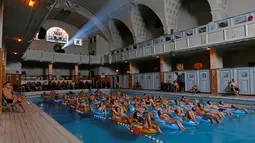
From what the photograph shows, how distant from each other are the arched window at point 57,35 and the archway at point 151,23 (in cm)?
1379

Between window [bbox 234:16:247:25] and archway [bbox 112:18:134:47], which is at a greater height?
archway [bbox 112:18:134:47]

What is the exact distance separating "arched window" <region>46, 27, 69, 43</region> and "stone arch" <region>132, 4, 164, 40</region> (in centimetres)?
1315

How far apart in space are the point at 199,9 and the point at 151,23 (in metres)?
7.17

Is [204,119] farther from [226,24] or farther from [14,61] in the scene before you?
[14,61]

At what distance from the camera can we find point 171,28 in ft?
61.7

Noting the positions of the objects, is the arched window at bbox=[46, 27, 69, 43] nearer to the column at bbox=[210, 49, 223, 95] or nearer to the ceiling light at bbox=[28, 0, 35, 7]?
the column at bbox=[210, 49, 223, 95]

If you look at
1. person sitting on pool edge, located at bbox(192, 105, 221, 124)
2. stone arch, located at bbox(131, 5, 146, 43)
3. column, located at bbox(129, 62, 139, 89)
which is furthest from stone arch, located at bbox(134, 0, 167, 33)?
person sitting on pool edge, located at bbox(192, 105, 221, 124)

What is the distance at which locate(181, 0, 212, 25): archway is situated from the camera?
1842cm

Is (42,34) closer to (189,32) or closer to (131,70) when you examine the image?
(131,70)

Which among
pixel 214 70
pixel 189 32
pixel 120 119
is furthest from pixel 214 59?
pixel 120 119

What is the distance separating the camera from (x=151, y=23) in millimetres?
24953

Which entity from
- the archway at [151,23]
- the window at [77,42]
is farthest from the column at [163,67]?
the window at [77,42]

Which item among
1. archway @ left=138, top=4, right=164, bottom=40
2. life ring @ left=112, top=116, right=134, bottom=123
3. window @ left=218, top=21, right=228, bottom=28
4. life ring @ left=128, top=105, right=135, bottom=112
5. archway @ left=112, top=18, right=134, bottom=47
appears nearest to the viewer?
life ring @ left=112, top=116, right=134, bottom=123

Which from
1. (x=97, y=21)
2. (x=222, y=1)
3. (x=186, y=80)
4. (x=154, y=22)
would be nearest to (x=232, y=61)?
(x=186, y=80)
